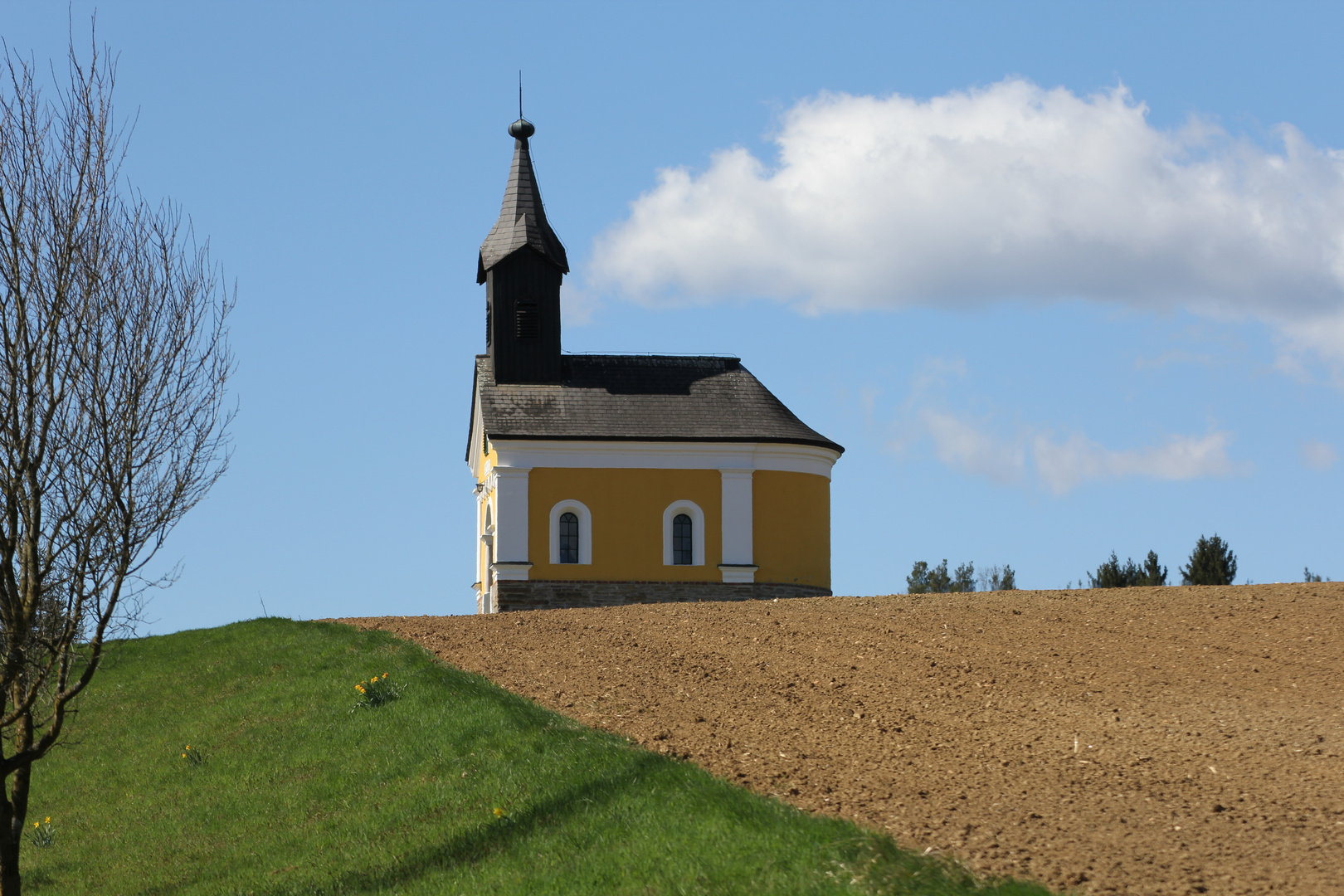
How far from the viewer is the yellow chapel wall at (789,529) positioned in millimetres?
31359

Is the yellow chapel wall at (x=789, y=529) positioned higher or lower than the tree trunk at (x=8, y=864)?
higher

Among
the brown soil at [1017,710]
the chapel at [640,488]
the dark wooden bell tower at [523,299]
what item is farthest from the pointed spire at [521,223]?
the brown soil at [1017,710]

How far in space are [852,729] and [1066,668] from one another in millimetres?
3852

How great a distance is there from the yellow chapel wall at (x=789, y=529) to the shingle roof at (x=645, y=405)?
1067mm

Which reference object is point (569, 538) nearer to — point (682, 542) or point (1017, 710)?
point (682, 542)

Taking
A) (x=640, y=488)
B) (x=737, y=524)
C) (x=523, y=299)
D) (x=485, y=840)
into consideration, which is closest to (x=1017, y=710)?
(x=485, y=840)

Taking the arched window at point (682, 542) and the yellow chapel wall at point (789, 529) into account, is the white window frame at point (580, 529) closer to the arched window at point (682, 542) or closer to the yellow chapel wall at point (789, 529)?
the arched window at point (682, 542)

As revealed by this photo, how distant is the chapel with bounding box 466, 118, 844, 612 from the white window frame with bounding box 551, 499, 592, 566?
3cm

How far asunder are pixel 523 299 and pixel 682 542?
7.79 meters

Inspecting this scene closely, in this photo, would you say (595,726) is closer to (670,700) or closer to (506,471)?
(670,700)

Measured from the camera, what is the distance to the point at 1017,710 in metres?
12.8

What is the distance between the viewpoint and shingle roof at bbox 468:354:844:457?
1231 inches

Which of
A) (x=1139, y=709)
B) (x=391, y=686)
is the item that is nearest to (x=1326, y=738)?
(x=1139, y=709)

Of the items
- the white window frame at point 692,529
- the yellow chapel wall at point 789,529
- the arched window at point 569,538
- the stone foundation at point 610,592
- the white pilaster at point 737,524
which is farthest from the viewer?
the yellow chapel wall at point 789,529
